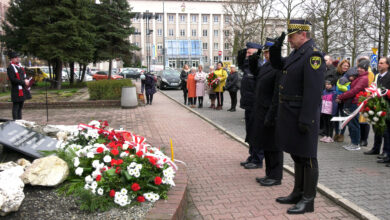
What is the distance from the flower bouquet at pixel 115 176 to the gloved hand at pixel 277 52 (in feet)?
6.17

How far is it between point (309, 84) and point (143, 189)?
6.90 ft

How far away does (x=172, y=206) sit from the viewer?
3.44m

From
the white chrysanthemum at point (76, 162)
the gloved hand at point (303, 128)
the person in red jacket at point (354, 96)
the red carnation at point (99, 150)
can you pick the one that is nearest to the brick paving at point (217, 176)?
the gloved hand at point (303, 128)

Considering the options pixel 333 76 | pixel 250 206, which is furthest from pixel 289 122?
pixel 333 76

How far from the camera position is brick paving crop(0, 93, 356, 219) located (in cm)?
396

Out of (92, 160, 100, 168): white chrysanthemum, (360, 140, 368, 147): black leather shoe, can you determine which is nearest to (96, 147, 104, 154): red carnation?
(92, 160, 100, 168): white chrysanthemum

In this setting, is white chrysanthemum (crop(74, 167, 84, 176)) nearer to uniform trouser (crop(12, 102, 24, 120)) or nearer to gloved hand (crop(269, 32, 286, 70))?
gloved hand (crop(269, 32, 286, 70))

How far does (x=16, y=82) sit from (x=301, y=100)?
7.82 m

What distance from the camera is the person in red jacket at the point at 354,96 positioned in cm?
691

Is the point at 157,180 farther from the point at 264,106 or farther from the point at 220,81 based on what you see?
the point at 220,81

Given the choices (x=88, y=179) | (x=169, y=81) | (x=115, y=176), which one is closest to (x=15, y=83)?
(x=88, y=179)

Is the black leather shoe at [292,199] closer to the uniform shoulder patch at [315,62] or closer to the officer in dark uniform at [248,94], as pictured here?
the officer in dark uniform at [248,94]

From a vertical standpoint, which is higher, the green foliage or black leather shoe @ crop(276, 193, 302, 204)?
the green foliage

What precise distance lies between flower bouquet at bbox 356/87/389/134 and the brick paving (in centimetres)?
205
